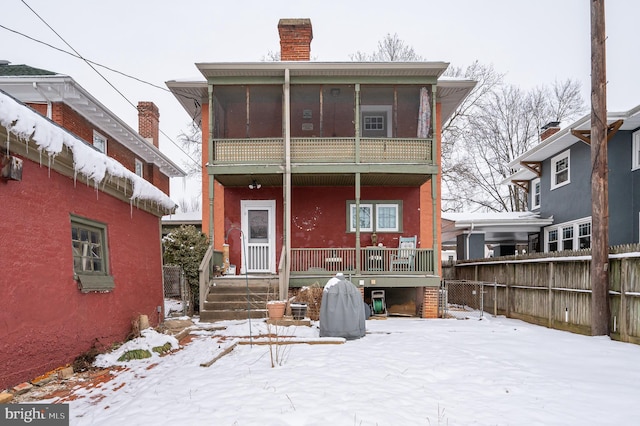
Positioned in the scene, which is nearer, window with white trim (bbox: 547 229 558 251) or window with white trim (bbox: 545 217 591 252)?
window with white trim (bbox: 545 217 591 252)

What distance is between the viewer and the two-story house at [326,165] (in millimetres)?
13102

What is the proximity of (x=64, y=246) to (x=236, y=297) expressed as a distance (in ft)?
18.9

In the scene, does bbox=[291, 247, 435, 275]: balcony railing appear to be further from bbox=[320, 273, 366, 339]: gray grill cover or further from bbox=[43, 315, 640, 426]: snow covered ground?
bbox=[43, 315, 640, 426]: snow covered ground

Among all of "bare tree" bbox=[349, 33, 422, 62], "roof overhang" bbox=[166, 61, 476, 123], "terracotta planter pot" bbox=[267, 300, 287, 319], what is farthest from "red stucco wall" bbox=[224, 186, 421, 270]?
"bare tree" bbox=[349, 33, 422, 62]

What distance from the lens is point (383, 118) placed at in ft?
49.8

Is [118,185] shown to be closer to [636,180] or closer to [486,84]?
[636,180]

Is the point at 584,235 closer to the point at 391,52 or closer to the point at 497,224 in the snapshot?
the point at 497,224

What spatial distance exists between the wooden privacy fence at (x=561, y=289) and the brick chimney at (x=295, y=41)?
958cm

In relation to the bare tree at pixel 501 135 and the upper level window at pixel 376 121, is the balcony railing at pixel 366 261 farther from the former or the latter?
the bare tree at pixel 501 135

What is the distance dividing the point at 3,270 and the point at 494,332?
9.42 metres

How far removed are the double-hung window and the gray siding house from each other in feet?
42.3

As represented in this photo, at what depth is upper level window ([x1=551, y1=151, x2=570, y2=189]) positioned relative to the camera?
666 inches

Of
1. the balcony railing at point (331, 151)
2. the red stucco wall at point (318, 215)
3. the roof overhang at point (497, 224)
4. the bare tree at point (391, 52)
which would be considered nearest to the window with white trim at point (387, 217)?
the red stucco wall at point (318, 215)

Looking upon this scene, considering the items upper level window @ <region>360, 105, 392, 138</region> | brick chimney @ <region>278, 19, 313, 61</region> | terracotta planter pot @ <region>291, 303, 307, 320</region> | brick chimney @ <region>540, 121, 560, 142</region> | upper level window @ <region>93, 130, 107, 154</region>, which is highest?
brick chimney @ <region>278, 19, 313, 61</region>
